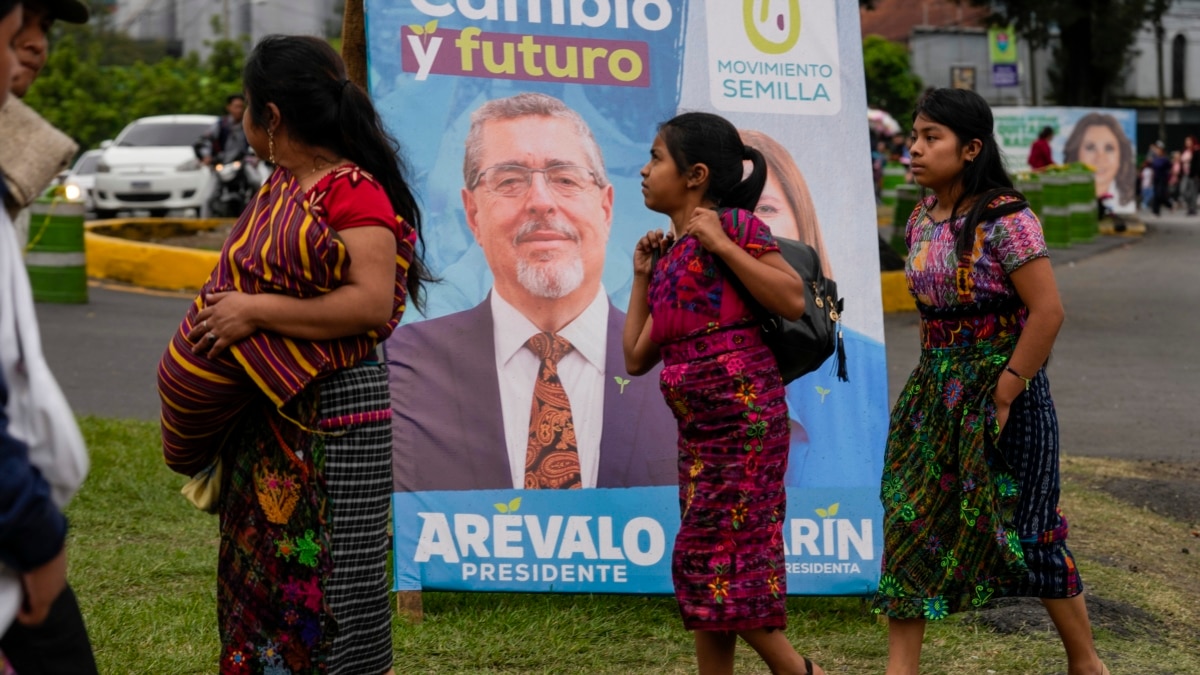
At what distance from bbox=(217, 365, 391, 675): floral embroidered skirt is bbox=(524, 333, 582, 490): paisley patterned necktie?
156cm

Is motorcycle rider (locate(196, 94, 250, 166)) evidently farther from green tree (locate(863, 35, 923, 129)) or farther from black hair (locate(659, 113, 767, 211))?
green tree (locate(863, 35, 923, 129))

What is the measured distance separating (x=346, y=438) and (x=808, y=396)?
2140 mm

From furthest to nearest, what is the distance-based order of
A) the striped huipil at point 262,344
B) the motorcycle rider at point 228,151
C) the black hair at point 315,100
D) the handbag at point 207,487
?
the motorcycle rider at point 228,151 → the handbag at point 207,487 → the black hair at point 315,100 → the striped huipil at point 262,344

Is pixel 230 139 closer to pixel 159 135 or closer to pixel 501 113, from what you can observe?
pixel 159 135

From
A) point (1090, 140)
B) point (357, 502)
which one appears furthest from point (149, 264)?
point (1090, 140)

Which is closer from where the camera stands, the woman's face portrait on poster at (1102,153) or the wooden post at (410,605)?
the wooden post at (410,605)

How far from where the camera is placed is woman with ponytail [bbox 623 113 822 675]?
365cm

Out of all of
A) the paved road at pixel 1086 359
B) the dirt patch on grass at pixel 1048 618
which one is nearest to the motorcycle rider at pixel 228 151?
the paved road at pixel 1086 359

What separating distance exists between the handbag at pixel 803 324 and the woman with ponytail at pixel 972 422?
432 millimetres

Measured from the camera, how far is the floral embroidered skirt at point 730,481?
12.0 feet

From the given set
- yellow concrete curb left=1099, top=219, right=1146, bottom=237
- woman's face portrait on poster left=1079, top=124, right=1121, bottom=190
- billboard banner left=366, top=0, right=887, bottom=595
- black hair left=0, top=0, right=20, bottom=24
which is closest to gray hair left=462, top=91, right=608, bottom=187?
billboard banner left=366, top=0, right=887, bottom=595

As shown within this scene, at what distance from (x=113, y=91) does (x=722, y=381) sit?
122 feet

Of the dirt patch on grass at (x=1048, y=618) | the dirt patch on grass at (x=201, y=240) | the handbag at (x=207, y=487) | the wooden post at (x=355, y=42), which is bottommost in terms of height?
the dirt patch on grass at (x=1048, y=618)

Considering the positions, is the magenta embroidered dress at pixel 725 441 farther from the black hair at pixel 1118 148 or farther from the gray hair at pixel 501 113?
the black hair at pixel 1118 148
